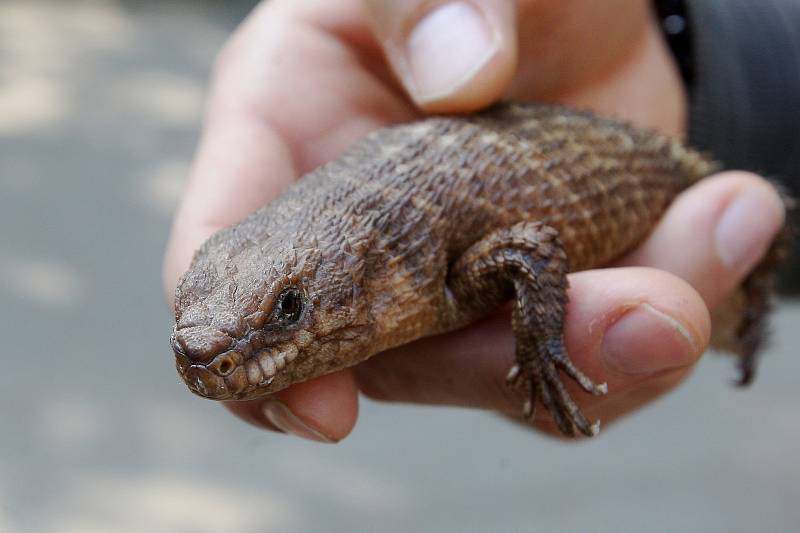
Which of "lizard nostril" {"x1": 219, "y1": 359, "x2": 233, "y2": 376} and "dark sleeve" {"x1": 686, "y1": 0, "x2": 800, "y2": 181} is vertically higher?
"lizard nostril" {"x1": 219, "y1": 359, "x2": 233, "y2": 376}

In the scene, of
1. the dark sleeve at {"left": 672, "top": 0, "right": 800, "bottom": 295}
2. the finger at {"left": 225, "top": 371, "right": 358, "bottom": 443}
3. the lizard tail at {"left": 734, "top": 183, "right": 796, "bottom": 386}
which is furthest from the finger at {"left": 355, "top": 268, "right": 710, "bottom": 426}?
the dark sleeve at {"left": 672, "top": 0, "right": 800, "bottom": 295}

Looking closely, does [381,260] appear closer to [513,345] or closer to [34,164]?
[513,345]

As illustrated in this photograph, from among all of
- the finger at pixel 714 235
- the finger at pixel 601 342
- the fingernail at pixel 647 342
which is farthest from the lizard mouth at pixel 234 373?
the finger at pixel 714 235

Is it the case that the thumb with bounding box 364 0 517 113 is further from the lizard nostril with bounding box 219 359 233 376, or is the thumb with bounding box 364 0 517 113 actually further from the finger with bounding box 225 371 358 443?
the lizard nostril with bounding box 219 359 233 376

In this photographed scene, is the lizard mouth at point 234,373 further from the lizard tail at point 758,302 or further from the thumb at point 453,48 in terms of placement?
the lizard tail at point 758,302

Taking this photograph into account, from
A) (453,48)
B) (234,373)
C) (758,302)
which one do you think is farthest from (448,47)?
(758,302)

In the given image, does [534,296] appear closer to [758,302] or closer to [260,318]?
[260,318]

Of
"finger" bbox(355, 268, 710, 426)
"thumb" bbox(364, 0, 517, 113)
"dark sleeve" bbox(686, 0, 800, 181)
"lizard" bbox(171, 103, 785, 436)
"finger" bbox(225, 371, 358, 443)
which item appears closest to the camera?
"lizard" bbox(171, 103, 785, 436)
